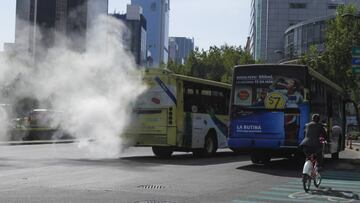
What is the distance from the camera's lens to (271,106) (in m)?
18.6

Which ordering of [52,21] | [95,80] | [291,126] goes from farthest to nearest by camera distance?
[95,80] → [52,21] → [291,126]

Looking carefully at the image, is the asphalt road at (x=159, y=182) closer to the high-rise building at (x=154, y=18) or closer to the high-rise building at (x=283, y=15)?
the high-rise building at (x=154, y=18)

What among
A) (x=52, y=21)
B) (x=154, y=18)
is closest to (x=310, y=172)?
(x=52, y=21)

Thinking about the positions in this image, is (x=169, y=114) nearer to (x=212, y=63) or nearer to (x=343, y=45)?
(x=343, y=45)

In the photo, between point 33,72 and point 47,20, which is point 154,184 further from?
point 33,72

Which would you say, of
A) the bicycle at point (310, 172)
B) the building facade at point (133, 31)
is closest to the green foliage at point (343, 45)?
the building facade at point (133, 31)

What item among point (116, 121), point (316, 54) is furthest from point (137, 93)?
point (316, 54)

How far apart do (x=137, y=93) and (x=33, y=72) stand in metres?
5.46

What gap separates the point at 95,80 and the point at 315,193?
Result: 505 inches

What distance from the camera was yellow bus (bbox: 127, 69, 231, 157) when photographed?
69.6ft

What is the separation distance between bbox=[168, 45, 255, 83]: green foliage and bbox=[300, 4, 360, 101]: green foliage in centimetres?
2875

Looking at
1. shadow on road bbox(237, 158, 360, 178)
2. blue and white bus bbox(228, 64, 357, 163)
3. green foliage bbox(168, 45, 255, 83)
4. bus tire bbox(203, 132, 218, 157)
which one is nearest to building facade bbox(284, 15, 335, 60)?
green foliage bbox(168, 45, 255, 83)

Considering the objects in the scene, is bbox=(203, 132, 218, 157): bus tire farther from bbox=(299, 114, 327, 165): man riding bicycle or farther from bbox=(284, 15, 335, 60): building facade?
bbox=(284, 15, 335, 60): building facade

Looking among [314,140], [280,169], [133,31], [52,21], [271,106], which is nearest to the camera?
[314,140]
